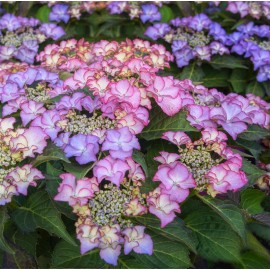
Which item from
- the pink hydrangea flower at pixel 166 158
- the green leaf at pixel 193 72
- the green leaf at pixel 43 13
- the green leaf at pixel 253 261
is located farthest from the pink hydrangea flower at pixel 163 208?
the green leaf at pixel 43 13

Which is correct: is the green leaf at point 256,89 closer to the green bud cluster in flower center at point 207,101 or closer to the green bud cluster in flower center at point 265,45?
the green bud cluster in flower center at point 265,45

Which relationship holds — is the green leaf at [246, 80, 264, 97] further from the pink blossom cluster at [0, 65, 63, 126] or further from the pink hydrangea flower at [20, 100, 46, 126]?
the pink hydrangea flower at [20, 100, 46, 126]

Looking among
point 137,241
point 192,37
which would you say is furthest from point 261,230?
point 192,37

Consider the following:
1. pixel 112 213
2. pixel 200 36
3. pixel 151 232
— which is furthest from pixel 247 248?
pixel 200 36

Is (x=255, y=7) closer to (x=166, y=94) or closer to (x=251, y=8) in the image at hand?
(x=251, y=8)

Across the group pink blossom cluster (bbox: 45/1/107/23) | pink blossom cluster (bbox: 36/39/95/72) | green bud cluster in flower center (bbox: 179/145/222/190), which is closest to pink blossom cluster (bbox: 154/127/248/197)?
green bud cluster in flower center (bbox: 179/145/222/190)

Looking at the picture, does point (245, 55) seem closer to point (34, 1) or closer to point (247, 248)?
point (247, 248)
